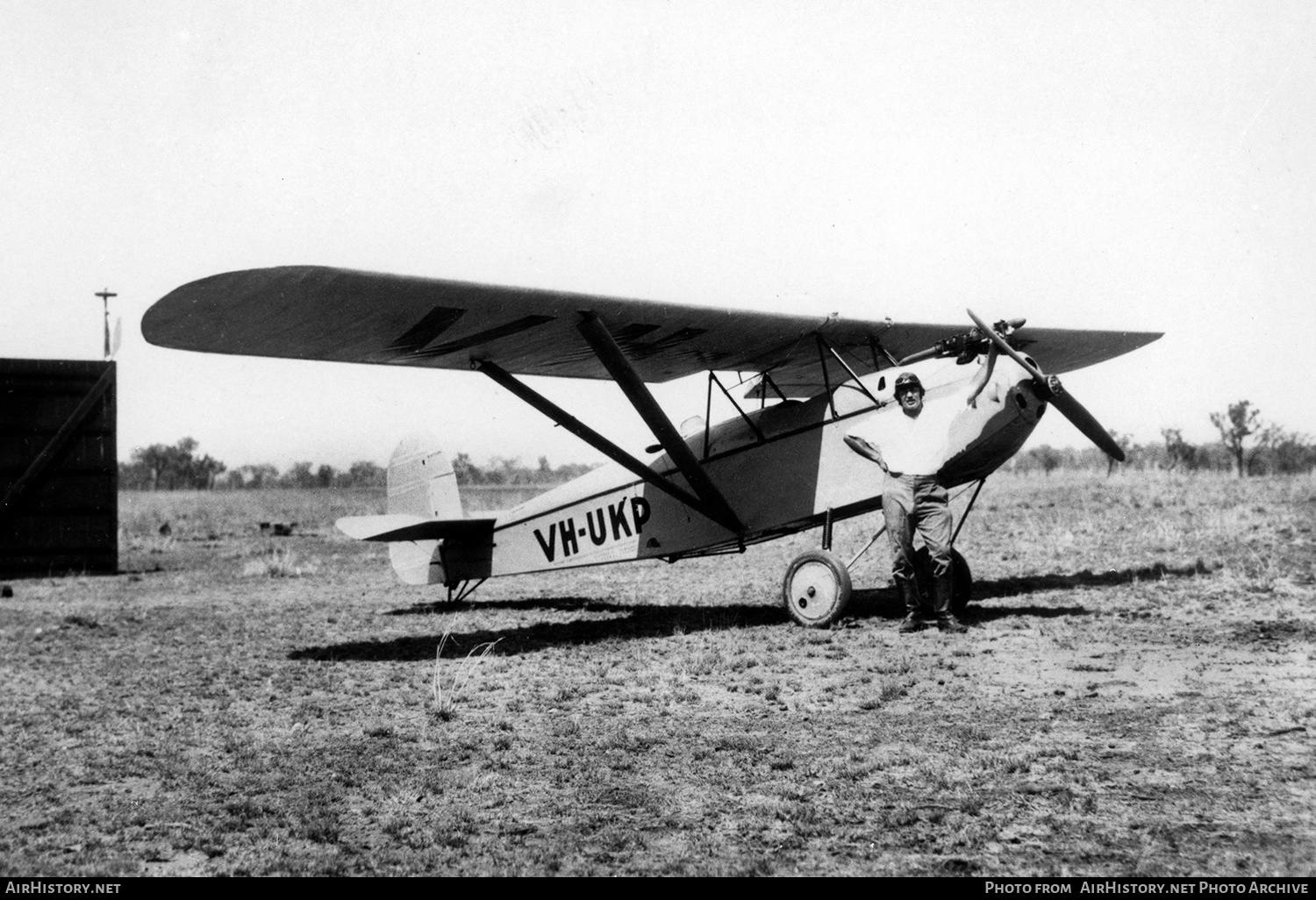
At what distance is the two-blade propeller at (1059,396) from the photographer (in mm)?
7496

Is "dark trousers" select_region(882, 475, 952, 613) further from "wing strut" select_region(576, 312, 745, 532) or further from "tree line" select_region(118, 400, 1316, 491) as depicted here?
"tree line" select_region(118, 400, 1316, 491)

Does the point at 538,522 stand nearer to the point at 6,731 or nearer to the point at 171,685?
the point at 171,685

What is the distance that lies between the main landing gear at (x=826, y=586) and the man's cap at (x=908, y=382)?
1021 millimetres

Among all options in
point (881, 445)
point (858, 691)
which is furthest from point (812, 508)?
point (858, 691)

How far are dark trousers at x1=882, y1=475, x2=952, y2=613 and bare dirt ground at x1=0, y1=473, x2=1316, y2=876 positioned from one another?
0.49 metres

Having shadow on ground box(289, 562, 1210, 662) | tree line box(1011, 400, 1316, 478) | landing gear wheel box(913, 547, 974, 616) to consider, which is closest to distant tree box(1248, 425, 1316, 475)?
tree line box(1011, 400, 1316, 478)

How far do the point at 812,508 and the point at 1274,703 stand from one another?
4.32 meters

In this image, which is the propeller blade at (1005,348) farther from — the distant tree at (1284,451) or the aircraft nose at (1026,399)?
the distant tree at (1284,451)

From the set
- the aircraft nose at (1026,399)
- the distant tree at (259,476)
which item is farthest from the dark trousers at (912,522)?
the distant tree at (259,476)

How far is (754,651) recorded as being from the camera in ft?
23.7

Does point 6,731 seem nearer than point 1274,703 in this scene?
No

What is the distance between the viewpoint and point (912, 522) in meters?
7.70

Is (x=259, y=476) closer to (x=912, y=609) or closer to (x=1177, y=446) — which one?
(x=1177, y=446)
